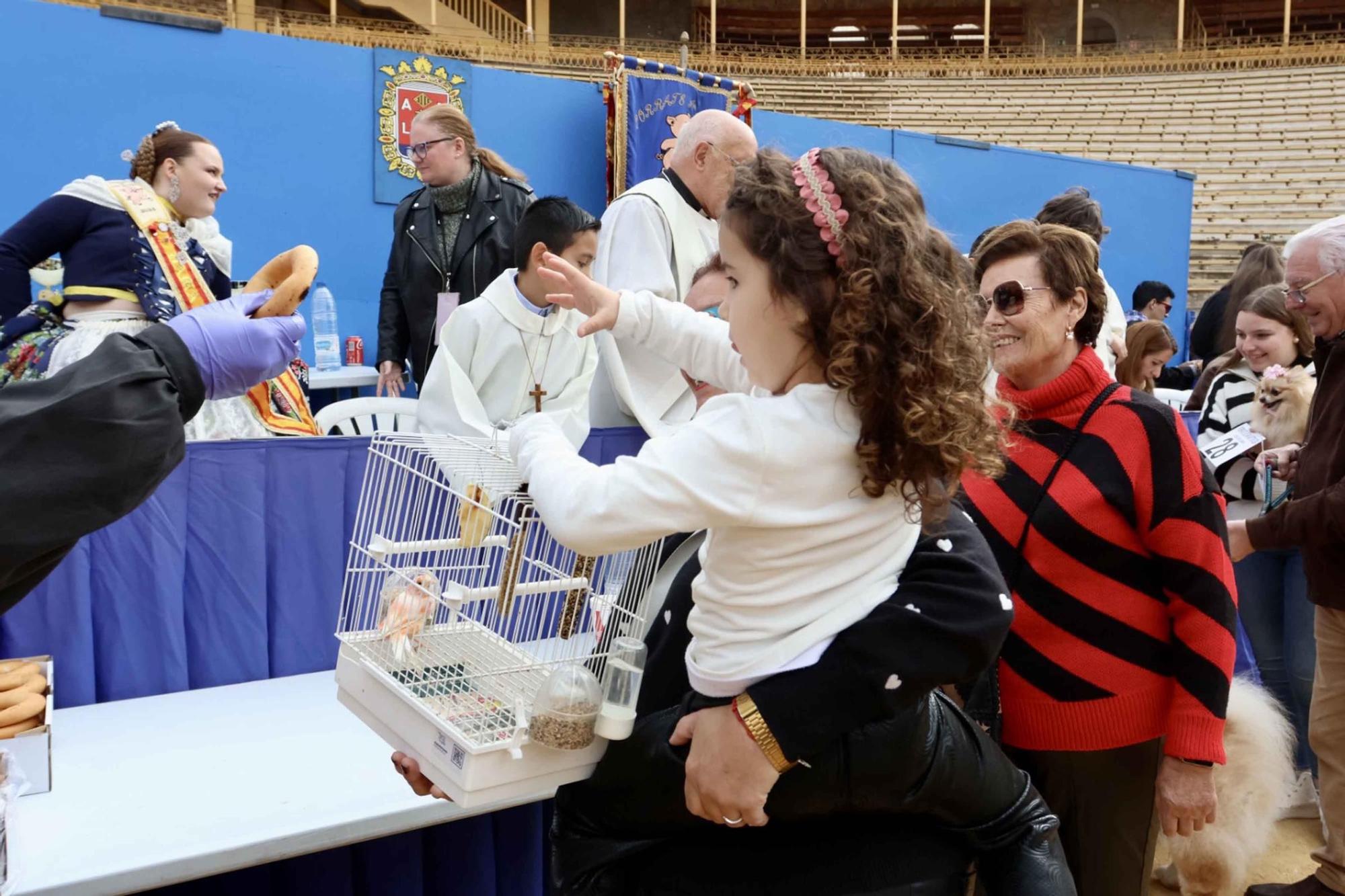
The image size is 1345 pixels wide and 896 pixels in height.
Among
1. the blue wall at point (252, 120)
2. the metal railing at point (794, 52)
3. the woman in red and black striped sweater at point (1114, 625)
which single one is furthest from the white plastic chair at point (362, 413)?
the metal railing at point (794, 52)

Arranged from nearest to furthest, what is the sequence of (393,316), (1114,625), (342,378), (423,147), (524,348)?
(1114,625), (524,348), (423,147), (393,316), (342,378)

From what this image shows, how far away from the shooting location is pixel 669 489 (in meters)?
0.98

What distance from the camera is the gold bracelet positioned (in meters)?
1.02

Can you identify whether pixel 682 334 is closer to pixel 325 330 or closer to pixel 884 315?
pixel 884 315

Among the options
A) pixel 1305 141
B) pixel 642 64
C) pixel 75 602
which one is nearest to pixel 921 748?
pixel 75 602

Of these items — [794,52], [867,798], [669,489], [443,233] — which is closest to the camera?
[669,489]

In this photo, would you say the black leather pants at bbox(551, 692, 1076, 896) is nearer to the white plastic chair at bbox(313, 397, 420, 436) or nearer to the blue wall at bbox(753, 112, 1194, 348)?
the white plastic chair at bbox(313, 397, 420, 436)

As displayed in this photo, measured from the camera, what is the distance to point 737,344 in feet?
3.61

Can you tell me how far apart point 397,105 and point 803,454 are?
747cm

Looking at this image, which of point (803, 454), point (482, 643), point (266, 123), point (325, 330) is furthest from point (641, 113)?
point (803, 454)

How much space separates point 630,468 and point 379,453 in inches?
27.5

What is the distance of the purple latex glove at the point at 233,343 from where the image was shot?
3.31 ft

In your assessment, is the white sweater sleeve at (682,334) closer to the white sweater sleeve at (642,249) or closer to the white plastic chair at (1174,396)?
the white sweater sleeve at (642,249)

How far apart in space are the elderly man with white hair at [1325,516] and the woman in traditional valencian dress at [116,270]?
9.22 ft
